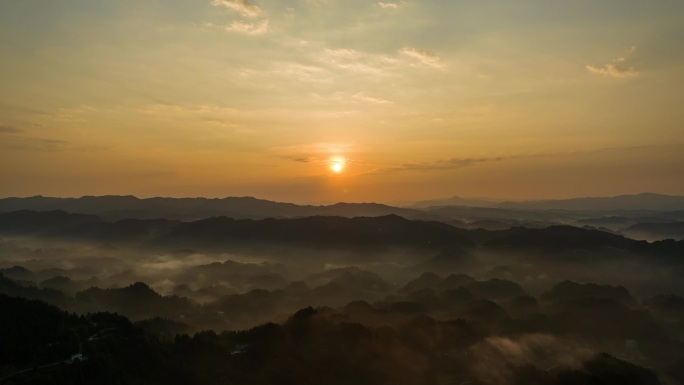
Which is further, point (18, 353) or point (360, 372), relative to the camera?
point (360, 372)

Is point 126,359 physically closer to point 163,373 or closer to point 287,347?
point 163,373

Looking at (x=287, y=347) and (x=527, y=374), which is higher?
(x=287, y=347)

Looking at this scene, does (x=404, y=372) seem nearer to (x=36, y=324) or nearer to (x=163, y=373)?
(x=163, y=373)

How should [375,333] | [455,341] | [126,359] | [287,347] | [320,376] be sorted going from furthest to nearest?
1. [455,341]
2. [375,333]
3. [287,347]
4. [320,376]
5. [126,359]

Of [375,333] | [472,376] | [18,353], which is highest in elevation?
[18,353]

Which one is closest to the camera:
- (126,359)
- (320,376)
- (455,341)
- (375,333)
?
(126,359)

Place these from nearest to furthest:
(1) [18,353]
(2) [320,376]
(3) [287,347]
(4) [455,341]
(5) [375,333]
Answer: (1) [18,353] → (2) [320,376] → (3) [287,347] → (5) [375,333] → (4) [455,341]

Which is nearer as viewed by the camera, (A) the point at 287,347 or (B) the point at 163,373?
(B) the point at 163,373

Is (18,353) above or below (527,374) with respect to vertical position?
above

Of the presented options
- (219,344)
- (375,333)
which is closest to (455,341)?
(375,333)

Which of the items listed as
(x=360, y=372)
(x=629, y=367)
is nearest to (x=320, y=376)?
(x=360, y=372)
